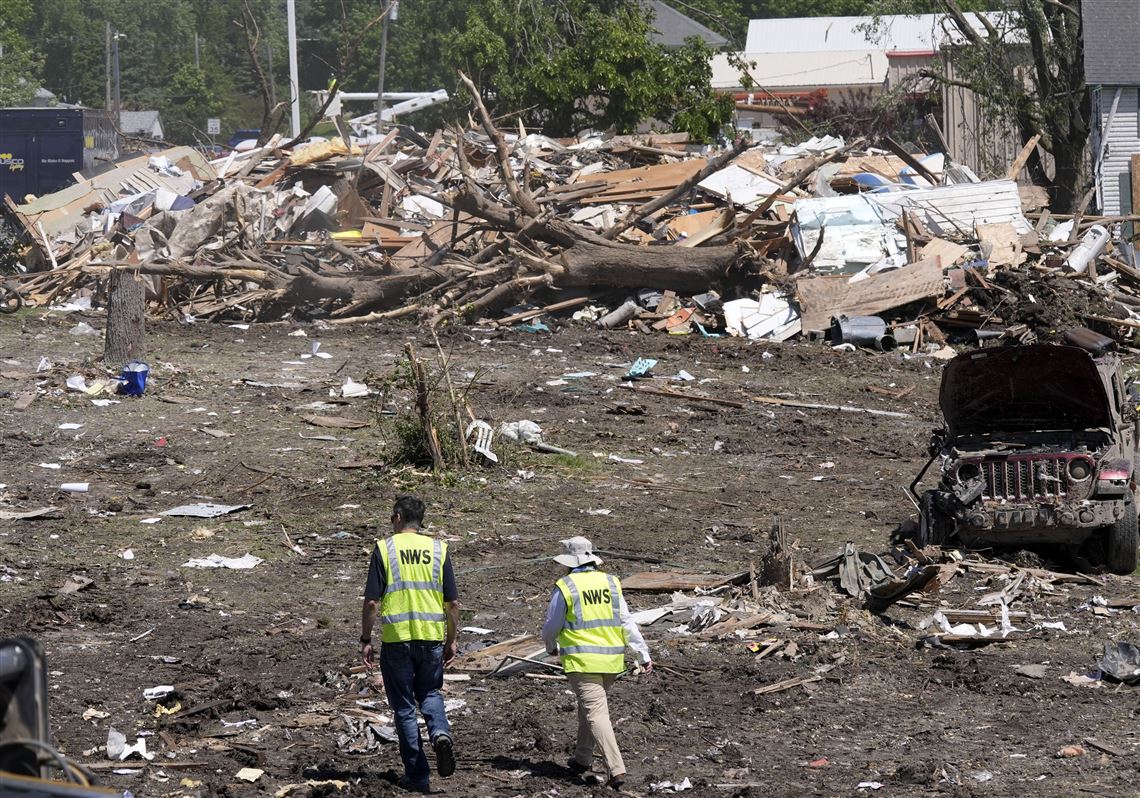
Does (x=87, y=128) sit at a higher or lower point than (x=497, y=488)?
higher

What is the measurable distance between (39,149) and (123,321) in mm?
14459

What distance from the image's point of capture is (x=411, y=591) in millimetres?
6391

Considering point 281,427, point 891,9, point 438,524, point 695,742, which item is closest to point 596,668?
point 695,742

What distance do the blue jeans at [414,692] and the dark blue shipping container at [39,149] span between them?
2558 centimetres

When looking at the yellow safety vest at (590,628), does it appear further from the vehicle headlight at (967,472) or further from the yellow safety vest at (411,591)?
the vehicle headlight at (967,472)

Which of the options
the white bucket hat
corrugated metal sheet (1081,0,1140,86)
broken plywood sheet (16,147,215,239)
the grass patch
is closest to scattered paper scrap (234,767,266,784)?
the white bucket hat

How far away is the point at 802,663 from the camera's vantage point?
8.12m

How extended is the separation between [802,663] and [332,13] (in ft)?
258

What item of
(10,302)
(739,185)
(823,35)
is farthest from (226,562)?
(823,35)

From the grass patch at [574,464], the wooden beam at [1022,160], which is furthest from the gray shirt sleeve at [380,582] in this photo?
the wooden beam at [1022,160]

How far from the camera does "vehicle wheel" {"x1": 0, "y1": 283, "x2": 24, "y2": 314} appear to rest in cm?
2258

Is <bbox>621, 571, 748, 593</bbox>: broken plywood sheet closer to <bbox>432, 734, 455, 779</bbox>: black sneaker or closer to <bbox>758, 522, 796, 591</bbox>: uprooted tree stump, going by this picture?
<bbox>758, 522, 796, 591</bbox>: uprooted tree stump

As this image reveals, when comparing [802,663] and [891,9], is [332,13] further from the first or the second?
[802,663]

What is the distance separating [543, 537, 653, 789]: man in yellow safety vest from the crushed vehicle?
4352 millimetres
